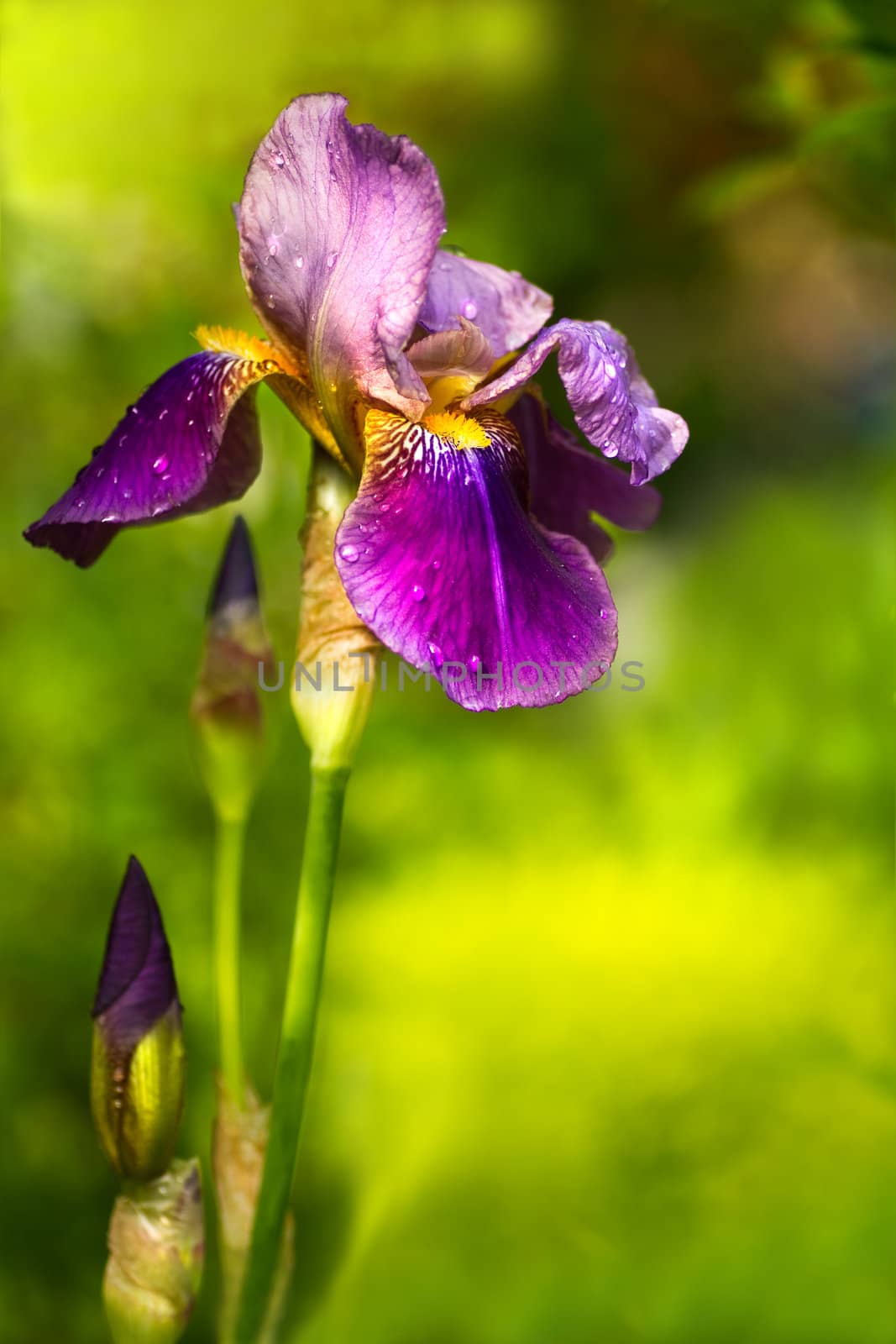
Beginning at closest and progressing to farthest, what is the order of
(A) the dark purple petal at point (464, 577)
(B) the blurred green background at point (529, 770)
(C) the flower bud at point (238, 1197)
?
1. (A) the dark purple petal at point (464, 577)
2. (C) the flower bud at point (238, 1197)
3. (B) the blurred green background at point (529, 770)

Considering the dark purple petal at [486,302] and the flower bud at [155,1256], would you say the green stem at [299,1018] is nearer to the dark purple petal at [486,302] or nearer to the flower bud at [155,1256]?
the flower bud at [155,1256]

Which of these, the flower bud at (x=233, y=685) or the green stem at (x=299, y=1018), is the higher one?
the flower bud at (x=233, y=685)

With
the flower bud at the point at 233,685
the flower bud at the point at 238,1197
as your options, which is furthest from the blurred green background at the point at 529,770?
the flower bud at the point at 233,685

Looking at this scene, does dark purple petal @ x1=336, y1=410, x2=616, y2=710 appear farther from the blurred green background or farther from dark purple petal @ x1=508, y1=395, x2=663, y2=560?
the blurred green background

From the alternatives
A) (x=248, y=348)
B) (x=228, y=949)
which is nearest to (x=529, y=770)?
(x=228, y=949)

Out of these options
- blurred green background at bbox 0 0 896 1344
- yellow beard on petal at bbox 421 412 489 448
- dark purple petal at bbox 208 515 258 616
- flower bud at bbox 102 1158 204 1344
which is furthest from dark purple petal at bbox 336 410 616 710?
blurred green background at bbox 0 0 896 1344
